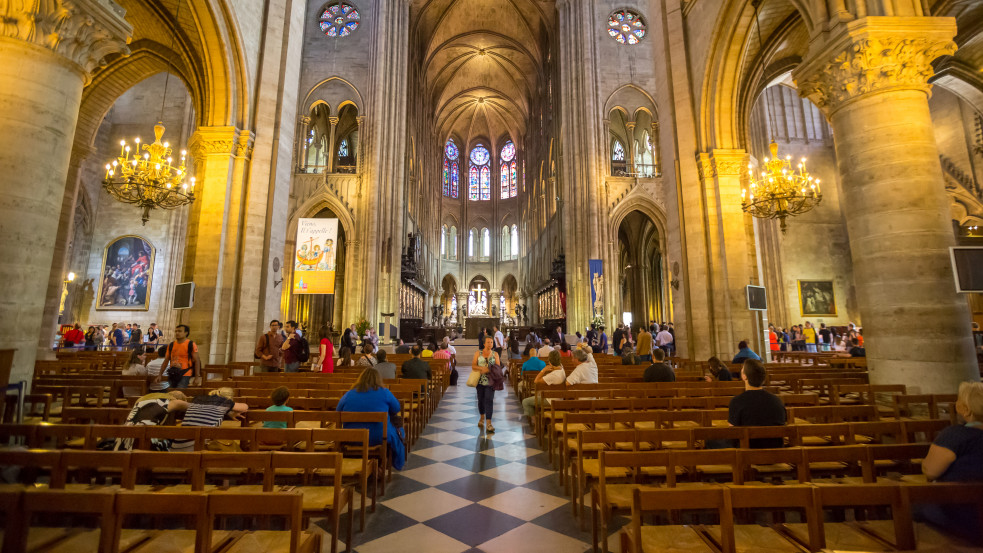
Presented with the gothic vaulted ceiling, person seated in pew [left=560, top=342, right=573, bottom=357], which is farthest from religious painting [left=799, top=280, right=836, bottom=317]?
the gothic vaulted ceiling

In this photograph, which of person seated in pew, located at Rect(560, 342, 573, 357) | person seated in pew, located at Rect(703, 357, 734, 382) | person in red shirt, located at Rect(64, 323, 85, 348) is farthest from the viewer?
person in red shirt, located at Rect(64, 323, 85, 348)

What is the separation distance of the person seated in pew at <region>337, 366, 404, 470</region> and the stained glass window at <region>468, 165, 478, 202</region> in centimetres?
3942

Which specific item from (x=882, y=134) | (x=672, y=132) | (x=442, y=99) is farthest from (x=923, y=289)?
(x=442, y=99)

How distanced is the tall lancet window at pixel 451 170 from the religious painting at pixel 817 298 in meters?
29.9

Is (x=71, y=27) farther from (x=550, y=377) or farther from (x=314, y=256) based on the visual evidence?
(x=314, y=256)

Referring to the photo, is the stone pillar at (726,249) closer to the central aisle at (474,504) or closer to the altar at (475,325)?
the central aisle at (474,504)

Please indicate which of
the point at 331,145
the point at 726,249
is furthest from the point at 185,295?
the point at 331,145

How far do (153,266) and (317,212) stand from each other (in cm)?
655

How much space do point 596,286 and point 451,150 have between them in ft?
97.6

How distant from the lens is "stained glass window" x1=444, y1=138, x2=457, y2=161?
137ft

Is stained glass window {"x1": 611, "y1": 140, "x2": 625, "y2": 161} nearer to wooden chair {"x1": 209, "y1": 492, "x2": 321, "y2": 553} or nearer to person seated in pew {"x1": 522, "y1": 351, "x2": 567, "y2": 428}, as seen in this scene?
person seated in pew {"x1": 522, "y1": 351, "x2": 567, "y2": 428}

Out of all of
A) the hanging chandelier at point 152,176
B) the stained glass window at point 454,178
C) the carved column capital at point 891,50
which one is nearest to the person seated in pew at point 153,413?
the carved column capital at point 891,50

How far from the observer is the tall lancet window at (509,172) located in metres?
41.1

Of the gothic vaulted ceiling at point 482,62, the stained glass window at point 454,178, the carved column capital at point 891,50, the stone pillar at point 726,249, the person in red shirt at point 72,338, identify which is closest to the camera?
the carved column capital at point 891,50
